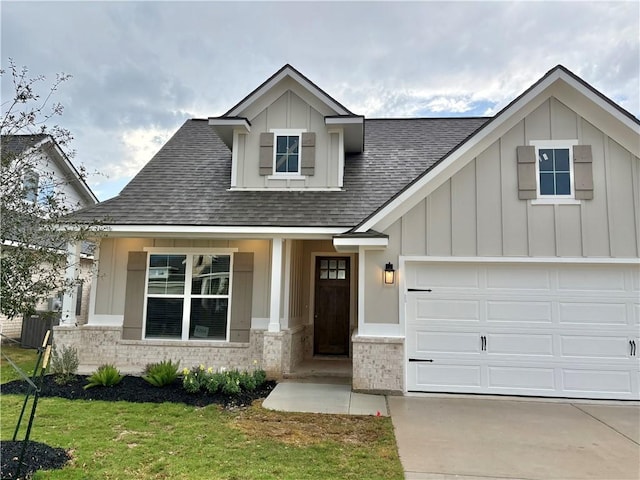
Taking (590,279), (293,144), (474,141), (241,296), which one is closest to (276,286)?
(241,296)

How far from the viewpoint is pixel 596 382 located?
7020 mm

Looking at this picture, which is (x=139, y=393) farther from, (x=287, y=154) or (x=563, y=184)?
(x=563, y=184)

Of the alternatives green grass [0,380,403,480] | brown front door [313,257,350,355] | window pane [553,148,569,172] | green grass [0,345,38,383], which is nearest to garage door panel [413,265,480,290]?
window pane [553,148,569,172]

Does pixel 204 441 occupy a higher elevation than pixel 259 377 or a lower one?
lower

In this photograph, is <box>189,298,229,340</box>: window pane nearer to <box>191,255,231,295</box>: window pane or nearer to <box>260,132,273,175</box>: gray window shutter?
<box>191,255,231,295</box>: window pane

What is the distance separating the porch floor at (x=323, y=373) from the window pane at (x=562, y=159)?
5.52 metres

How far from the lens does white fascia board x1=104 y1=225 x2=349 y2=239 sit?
811cm

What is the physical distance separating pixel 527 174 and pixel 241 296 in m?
6.20

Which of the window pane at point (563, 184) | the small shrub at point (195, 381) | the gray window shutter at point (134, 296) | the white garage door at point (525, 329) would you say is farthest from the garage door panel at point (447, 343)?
the gray window shutter at point (134, 296)

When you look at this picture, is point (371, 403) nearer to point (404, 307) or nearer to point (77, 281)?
point (404, 307)

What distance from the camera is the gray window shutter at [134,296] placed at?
29.9 ft

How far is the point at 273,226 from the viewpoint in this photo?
→ 323 inches

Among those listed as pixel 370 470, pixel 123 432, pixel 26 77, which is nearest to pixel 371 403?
pixel 370 470

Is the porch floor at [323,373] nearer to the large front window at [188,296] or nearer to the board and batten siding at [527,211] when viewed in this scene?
the large front window at [188,296]
